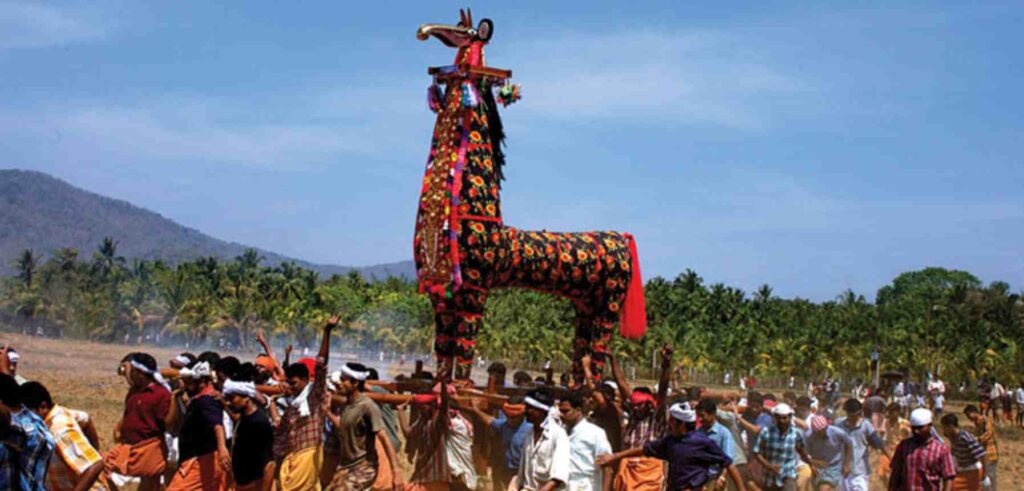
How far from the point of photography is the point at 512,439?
11.8 m

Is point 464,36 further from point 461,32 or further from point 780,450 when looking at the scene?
point 780,450

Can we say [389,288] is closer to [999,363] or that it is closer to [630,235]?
[999,363]

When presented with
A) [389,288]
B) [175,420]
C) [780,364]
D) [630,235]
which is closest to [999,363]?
[780,364]

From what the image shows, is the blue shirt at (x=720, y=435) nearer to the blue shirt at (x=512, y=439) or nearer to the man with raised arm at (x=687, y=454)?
the blue shirt at (x=512, y=439)

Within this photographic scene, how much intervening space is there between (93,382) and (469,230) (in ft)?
60.1

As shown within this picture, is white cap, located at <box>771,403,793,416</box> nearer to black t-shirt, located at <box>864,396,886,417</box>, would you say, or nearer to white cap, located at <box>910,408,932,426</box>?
white cap, located at <box>910,408,932,426</box>

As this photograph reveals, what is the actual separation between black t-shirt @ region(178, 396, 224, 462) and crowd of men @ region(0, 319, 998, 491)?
0.03ft

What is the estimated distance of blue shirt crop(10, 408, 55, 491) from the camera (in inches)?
269

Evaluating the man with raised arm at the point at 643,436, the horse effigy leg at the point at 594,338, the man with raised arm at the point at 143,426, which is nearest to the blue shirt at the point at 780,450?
the man with raised arm at the point at 643,436

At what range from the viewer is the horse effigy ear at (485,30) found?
45.1 feet

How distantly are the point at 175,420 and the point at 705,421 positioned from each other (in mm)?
4271

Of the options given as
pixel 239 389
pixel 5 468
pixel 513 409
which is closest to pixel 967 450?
pixel 513 409

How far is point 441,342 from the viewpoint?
Result: 44.2 feet

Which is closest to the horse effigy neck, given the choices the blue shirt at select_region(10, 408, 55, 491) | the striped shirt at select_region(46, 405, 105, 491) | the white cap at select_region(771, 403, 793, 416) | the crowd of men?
the crowd of men
